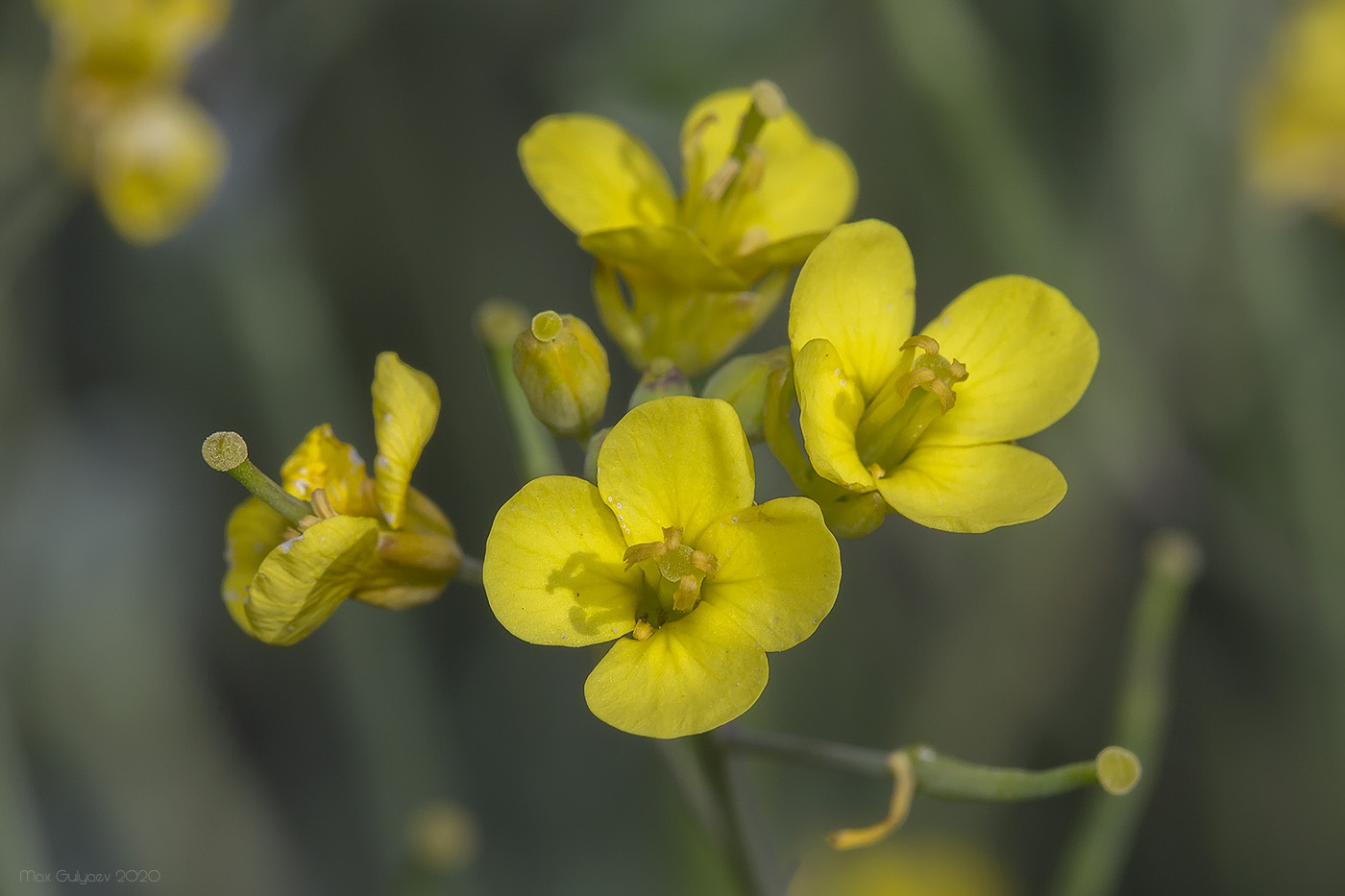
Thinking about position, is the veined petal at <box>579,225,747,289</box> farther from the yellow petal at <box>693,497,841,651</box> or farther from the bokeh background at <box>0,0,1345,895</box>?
the bokeh background at <box>0,0,1345,895</box>

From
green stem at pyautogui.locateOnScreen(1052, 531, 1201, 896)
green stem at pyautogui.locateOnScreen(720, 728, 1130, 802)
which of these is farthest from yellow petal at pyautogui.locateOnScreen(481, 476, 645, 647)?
green stem at pyautogui.locateOnScreen(1052, 531, 1201, 896)

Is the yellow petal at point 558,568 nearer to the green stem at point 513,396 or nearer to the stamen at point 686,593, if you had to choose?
the stamen at point 686,593

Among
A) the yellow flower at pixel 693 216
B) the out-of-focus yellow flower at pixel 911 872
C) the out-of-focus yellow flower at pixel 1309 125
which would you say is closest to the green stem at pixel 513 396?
the yellow flower at pixel 693 216

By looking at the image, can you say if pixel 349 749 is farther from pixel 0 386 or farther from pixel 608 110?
pixel 608 110

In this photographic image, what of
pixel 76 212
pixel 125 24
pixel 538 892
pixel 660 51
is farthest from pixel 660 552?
pixel 76 212

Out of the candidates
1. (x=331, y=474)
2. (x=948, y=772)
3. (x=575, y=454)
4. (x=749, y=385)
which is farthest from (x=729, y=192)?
(x=575, y=454)
